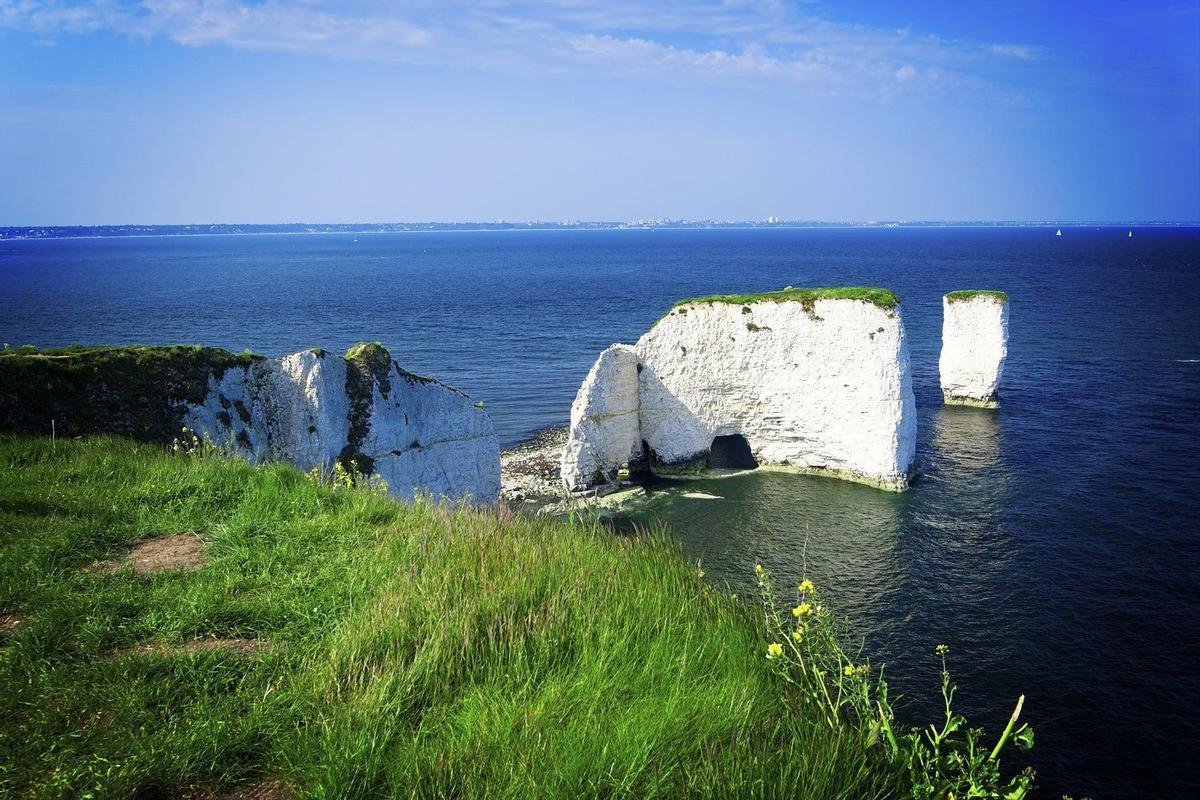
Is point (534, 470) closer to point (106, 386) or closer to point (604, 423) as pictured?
point (604, 423)

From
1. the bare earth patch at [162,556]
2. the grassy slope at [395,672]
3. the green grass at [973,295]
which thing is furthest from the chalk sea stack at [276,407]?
the green grass at [973,295]

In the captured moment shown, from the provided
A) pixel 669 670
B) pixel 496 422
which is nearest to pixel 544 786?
pixel 669 670

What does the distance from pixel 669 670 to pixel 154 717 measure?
368 cm

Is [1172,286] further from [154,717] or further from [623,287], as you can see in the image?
[154,717]

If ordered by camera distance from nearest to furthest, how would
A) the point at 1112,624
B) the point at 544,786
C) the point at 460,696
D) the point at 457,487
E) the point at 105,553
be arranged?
the point at 544,786 < the point at 460,696 < the point at 105,553 < the point at 1112,624 < the point at 457,487

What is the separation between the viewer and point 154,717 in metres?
5.06

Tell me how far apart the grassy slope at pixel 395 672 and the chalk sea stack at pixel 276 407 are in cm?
762

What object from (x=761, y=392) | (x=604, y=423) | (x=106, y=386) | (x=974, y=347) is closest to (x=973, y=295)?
(x=974, y=347)

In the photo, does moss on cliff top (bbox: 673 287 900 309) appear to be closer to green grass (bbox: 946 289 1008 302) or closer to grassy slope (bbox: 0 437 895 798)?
green grass (bbox: 946 289 1008 302)

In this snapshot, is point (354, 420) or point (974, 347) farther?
point (974, 347)

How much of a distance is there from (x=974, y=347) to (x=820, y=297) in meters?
15.1

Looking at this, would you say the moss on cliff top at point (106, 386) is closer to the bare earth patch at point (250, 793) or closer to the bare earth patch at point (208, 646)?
the bare earth patch at point (208, 646)

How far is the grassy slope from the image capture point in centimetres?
467

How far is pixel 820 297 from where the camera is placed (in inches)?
1190
